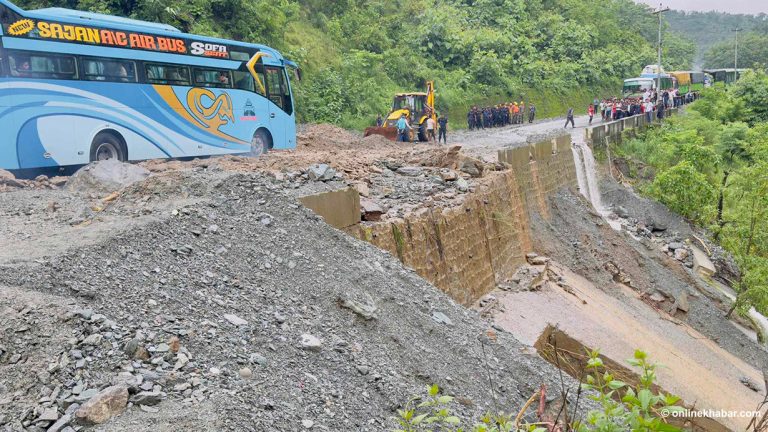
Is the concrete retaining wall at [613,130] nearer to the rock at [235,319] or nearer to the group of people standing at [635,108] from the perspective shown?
the group of people standing at [635,108]

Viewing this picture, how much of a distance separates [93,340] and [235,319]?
4.06 ft

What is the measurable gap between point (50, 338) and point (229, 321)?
139 centimetres

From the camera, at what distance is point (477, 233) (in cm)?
1302

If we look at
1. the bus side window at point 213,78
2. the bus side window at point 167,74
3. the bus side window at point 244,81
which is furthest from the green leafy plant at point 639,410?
the bus side window at point 244,81

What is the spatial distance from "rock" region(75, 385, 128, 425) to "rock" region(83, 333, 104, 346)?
0.57 metres

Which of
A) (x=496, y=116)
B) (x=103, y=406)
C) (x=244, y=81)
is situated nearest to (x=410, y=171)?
(x=244, y=81)

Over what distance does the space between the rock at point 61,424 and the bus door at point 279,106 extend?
15.0m

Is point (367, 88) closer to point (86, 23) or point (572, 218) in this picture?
point (572, 218)

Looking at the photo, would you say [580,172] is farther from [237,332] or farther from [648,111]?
[237,332]

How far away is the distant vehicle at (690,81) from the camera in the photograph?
51.1 meters

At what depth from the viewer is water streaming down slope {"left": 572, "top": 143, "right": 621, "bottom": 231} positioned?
2394cm

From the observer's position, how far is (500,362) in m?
8.09

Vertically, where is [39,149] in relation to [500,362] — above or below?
above

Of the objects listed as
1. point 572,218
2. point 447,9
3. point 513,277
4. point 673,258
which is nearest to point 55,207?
point 513,277
